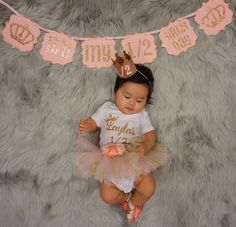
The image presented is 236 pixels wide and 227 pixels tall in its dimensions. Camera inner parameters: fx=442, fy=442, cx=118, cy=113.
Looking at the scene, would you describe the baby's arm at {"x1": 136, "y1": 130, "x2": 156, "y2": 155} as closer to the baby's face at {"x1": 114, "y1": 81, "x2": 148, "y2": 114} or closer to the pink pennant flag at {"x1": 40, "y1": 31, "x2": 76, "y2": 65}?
the baby's face at {"x1": 114, "y1": 81, "x2": 148, "y2": 114}

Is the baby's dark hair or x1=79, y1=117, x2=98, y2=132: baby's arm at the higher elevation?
the baby's dark hair

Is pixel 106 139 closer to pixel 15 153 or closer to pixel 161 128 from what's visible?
pixel 161 128

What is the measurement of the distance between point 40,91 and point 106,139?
11.2 inches

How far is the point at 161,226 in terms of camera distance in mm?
1540

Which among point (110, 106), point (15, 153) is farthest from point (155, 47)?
point (15, 153)

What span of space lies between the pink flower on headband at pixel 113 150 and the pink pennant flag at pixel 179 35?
0.39 m

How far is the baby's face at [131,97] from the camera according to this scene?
1.48m

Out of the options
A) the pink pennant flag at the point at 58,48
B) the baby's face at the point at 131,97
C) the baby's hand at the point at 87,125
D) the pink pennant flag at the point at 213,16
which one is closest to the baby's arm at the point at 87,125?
the baby's hand at the point at 87,125

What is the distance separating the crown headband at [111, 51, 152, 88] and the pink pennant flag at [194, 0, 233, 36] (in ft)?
0.92

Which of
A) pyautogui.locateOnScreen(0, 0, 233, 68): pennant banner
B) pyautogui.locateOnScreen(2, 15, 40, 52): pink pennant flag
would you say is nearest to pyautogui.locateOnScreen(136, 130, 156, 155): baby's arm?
pyautogui.locateOnScreen(0, 0, 233, 68): pennant banner

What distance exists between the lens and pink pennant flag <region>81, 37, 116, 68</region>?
60.2 inches

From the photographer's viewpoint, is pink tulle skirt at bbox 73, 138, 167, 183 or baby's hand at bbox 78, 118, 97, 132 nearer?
pink tulle skirt at bbox 73, 138, 167, 183

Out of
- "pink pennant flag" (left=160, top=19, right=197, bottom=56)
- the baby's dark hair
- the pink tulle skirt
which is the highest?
"pink pennant flag" (left=160, top=19, right=197, bottom=56)

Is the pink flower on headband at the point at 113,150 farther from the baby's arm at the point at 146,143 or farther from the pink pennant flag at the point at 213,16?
the pink pennant flag at the point at 213,16
